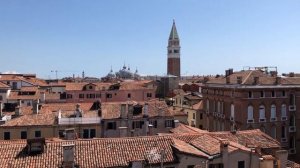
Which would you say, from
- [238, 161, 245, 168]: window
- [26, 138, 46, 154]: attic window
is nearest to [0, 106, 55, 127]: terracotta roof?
[26, 138, 46, 154]: attic window

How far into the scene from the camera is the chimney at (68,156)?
1984 centimetres

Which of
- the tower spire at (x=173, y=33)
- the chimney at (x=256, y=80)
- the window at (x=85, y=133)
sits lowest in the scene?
the window at (x=85, y=133)

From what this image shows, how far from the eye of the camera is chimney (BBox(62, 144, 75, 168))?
19844mm

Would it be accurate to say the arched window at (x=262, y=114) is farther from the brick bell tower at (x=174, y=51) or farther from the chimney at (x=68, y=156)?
the brick bell tower at (x=174, y=51)

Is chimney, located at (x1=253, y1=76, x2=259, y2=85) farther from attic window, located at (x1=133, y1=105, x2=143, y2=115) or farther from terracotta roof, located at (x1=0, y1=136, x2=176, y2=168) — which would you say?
terracotta roof, located at (x1=0, y1=136, x2=176, y2=168)

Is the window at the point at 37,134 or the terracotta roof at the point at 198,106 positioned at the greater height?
the terracotta roof at the point at 198,106

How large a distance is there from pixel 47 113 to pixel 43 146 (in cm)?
1922

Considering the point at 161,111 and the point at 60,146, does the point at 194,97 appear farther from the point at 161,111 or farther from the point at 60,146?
the point at 60,146

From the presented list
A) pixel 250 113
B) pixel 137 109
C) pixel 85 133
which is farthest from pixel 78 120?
pixel 250 113

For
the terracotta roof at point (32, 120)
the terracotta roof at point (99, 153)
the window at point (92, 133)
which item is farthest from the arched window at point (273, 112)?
the terracotta roof at point (99, 153)

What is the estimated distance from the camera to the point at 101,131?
38531mm

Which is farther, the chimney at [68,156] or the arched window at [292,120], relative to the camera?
the arched window at [292,120]

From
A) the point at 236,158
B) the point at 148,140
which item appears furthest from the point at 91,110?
the point at 236,158

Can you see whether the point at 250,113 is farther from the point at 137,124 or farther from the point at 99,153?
the point at 99,153
